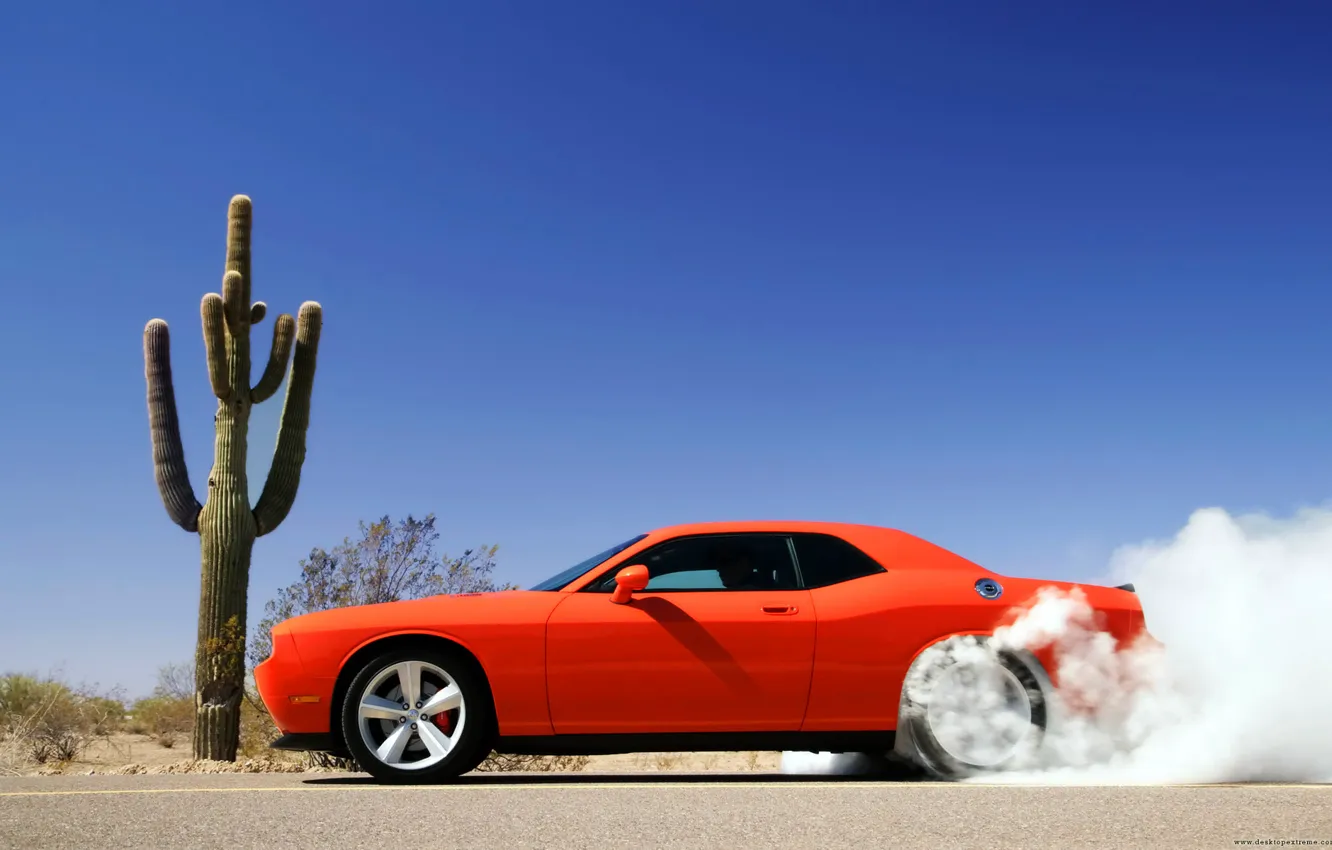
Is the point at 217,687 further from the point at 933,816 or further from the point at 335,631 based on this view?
the point at 933,816

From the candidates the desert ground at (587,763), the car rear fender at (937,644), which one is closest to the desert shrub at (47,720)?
the desert ground at (587,763)

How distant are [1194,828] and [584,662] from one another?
3022 mm

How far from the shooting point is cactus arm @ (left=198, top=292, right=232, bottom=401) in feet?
44.5

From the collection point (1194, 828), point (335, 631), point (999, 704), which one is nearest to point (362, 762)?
point (335, 631)

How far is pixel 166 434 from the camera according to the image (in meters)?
13.9

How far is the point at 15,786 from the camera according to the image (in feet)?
21.0

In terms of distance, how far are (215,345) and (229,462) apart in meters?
1.35

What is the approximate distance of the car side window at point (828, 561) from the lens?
6625mm

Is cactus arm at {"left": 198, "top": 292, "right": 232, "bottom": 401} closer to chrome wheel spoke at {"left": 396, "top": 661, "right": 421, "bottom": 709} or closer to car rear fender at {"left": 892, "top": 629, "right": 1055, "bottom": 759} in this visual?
chrome wheel spoke at {"left": 396, "top": 661, "right": 421, "bottom": 709}

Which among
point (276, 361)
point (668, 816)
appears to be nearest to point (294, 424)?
point (276, 361)

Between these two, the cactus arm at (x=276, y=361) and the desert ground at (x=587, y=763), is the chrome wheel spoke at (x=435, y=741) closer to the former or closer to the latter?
the desert ground at (x=587, y=763)

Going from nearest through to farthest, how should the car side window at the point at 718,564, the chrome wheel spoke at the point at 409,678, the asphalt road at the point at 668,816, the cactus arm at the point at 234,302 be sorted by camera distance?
1. the asphalt road at the point at 668,816
2. the chrome wheel spoke at the point at 409,678
3. the car side window at the point at 718,564
4. the cactus arm at the point at 234,302

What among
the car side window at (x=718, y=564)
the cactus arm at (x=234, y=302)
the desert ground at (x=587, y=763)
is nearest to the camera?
the car side window at (x=718, y=564)

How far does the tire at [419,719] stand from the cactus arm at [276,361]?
8563 mm
